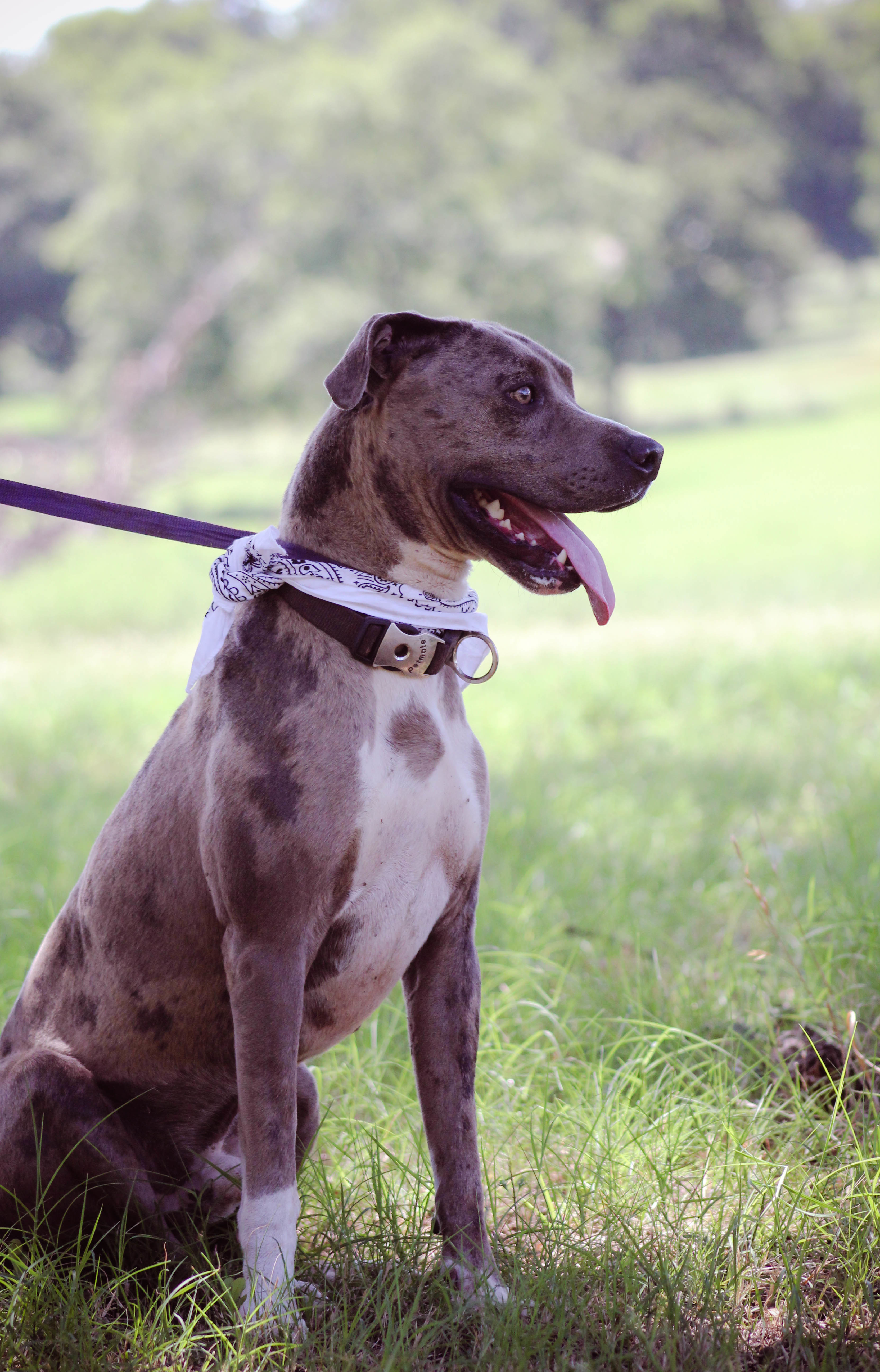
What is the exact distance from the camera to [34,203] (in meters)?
33.2

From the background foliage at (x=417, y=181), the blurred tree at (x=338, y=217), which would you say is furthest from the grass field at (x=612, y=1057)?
the background foliage at (x=417, y=181)

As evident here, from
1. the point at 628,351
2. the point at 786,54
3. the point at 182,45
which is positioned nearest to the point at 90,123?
the point at 182,45

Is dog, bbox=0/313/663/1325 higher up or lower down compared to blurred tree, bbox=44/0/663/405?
lower down

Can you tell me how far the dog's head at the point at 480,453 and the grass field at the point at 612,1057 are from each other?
1156mm

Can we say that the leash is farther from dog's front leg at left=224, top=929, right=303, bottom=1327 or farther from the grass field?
the grass field

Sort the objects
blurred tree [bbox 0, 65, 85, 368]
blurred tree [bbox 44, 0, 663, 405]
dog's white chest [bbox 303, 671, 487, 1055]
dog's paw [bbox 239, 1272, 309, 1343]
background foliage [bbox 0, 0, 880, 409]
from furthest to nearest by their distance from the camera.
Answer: blurred tree [bbox 0, 65, 85, 368] < background foliage [bbox 0, 0, 880, 409] < blurred tree [bbox 44, 0, 663, 405] < dog's white chest [bbox 303, 671, 487, 1055] < dog's paw [bbox 239, 1272, 309, 1343]

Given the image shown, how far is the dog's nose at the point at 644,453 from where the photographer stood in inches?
79.6

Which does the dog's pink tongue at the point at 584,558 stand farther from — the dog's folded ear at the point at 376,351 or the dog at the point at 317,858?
the dog's folded ear at the point at 376,351

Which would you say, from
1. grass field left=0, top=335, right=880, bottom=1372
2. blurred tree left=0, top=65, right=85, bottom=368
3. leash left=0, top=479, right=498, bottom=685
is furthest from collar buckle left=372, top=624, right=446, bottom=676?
blurred tree left=0, top=65, right=85, bottom=368

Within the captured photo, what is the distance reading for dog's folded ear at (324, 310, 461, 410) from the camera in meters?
1.96

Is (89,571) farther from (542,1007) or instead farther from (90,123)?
(90,123)

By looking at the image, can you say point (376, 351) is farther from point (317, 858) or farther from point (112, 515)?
point (317, 858)

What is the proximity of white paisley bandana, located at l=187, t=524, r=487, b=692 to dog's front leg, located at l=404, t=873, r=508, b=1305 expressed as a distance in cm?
47

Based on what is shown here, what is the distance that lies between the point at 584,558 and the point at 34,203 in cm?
3587
